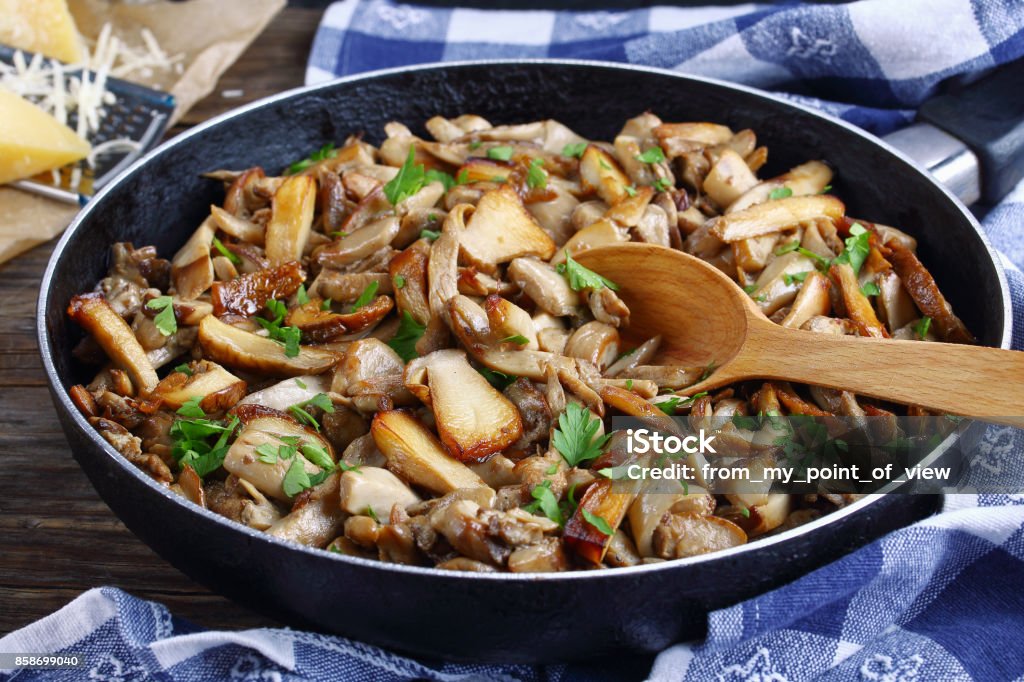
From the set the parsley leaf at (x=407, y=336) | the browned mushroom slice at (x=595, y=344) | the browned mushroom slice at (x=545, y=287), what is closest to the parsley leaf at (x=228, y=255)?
the parsley leaf at (x=407, y=336)

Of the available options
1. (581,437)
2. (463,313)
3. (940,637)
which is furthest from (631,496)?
(940,637)

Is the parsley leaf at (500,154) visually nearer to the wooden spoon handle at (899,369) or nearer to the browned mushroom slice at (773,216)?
the browned mushroom slice at (773,216)

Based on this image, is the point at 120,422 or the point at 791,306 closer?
the point at 120,422

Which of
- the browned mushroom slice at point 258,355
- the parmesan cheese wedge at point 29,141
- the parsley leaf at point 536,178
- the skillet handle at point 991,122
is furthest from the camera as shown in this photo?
the parmesan cheese wedge at point 29,141

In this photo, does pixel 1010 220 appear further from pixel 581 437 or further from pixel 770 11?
pixel 581 437

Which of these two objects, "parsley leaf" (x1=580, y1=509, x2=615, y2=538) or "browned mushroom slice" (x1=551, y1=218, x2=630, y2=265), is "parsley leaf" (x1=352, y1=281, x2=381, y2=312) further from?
"parsley leaf" (x1=580, y1=509, x2=615, y2=538)

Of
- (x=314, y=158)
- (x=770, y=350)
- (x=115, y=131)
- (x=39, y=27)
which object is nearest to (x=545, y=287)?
(x=770, y=350)

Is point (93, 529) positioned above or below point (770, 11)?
below
